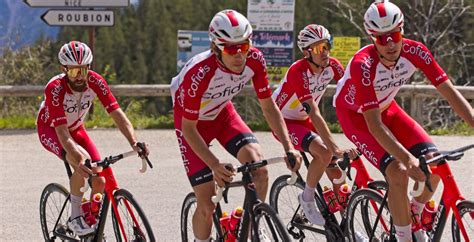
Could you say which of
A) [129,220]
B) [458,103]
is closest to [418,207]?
[458,103]

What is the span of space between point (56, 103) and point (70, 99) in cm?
27

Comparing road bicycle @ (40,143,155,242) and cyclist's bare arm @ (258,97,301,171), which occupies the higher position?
cyclist's bare arm @ (258,97,301,171)

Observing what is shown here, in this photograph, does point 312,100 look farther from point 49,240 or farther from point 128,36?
point 128,36

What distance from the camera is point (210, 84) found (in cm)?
672

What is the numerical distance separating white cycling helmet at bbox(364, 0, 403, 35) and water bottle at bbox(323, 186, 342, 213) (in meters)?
1.94

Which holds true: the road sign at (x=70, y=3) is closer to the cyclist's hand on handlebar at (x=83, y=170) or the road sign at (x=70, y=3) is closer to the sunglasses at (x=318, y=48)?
the sunglasses at (x=318, y=48)

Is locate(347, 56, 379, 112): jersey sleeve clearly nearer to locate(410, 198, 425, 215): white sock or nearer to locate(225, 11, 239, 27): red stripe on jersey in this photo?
locate(410, 198, 425, 215): white sock

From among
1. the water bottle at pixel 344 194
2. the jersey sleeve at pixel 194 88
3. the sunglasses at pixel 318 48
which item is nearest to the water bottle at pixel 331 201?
the water bottle at pixel 344 194

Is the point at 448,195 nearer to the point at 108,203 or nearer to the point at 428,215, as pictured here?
the point at 428,215

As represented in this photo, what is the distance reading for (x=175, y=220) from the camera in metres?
9.87

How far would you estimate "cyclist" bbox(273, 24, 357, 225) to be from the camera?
26.0 feet

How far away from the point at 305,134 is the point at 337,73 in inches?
24.7

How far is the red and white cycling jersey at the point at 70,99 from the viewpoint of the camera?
7926 millimetres

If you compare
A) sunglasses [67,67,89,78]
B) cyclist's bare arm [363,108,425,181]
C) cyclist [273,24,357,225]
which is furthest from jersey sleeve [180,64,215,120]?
sunglasses [67,67,89,78]
